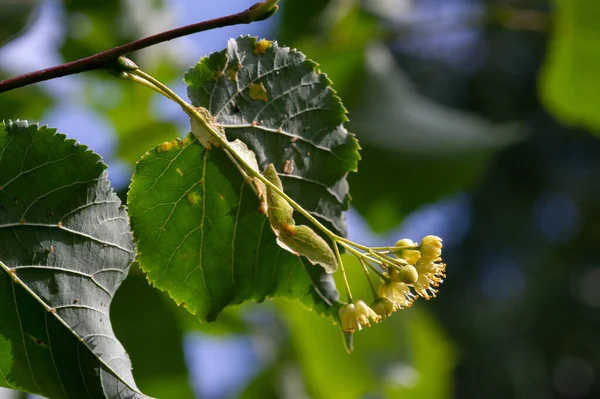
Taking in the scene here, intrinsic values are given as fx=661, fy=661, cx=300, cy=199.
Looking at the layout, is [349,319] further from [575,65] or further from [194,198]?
[575,65]

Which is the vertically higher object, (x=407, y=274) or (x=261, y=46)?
(x=261, y=46)

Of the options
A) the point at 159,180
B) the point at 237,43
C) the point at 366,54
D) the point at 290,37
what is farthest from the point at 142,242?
the point at 366,54

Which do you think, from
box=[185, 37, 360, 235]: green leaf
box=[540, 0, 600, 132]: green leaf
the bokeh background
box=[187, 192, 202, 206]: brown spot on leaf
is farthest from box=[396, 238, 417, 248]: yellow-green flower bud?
box=[540, 0, 600, 132]: green leaf

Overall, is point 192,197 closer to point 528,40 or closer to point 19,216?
point 19,216

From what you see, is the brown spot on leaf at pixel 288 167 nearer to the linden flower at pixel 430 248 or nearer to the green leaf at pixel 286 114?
the green leaf at pixel 286 114

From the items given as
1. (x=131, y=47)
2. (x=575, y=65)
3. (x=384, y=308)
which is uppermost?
(x=131, y=47)

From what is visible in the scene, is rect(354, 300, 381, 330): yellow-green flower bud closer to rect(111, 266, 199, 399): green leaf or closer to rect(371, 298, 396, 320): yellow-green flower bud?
rect(371, 298, 396, 320): yellow-green flower bud

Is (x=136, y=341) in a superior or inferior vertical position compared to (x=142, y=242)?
inferior

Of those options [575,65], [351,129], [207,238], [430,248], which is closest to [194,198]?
[207,238]
